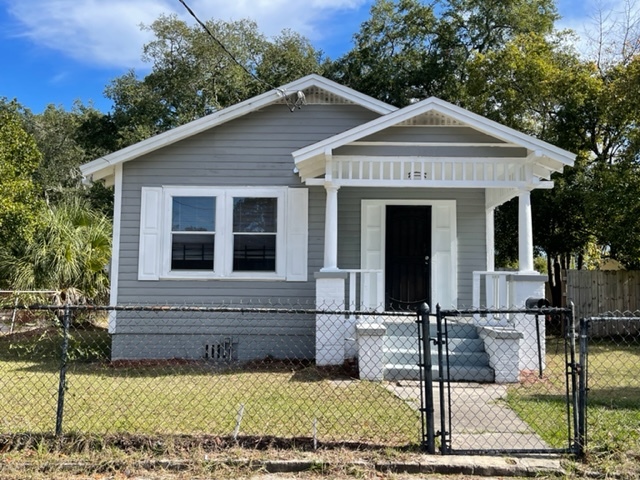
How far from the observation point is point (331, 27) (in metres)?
14.6

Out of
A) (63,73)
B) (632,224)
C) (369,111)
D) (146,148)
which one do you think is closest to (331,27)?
(369,111)

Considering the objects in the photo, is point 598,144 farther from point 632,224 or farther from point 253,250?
point 253,250

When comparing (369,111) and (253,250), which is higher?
(369,111)

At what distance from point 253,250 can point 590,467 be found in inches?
253

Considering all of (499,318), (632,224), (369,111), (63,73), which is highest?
(63,73)

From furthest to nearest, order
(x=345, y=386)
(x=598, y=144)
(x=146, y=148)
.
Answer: (x=598, y=144) < (x=146, y=148) < (x=345, y=386)

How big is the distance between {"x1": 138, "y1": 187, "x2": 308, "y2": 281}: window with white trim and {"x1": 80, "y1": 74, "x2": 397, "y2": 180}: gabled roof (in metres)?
0.76

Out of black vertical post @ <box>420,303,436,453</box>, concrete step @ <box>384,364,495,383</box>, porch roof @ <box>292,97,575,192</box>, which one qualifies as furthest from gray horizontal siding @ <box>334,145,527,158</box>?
black vertical post @ <box>420,303,436,453</box>

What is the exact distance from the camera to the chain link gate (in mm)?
4020

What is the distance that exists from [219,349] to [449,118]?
5.53 meters

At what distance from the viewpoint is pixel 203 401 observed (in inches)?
229

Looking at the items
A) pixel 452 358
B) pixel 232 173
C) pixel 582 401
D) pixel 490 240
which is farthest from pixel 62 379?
pixel 490 240

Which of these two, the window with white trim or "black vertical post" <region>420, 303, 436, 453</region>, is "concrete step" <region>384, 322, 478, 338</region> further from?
"black vertical post" <region>420, 303, 436, 453</region>

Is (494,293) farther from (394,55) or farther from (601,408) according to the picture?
(394,55)
